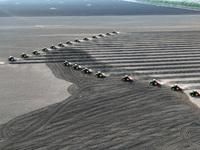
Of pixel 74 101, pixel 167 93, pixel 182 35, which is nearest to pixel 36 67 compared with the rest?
pixel 74 101

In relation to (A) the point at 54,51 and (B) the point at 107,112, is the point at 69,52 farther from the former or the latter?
(B) the point at 107,112

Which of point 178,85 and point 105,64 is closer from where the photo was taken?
point 178,85

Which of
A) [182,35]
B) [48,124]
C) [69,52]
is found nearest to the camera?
[48,124]

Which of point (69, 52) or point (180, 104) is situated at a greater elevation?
point (69, 52)

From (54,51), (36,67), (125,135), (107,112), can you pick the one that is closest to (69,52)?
(54,51)

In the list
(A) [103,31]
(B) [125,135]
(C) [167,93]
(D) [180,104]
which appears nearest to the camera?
(B) [125,135]

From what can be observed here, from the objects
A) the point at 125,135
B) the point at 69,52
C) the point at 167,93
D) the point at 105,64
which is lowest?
the point at 125,135

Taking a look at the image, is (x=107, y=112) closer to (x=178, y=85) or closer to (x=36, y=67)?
(x=178, y=85)

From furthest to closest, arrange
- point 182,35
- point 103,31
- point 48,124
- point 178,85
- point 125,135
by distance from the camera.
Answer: point 103,31
point 182,35
point 178,85
point 48,124
point 125,135

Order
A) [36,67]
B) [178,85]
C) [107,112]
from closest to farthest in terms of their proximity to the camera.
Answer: [107,112] → [178,85] → [36,67]
